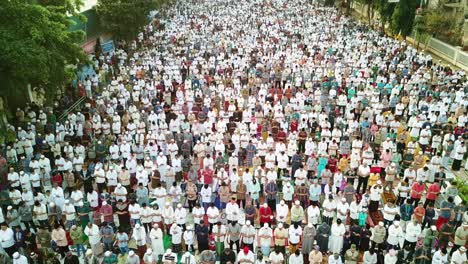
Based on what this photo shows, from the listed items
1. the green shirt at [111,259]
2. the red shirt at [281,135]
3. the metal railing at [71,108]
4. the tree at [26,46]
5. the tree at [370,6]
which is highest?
the tree at [26,46]

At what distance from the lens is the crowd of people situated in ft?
32.7

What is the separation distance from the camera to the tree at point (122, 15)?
25.7 meters

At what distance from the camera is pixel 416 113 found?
16.5 metres

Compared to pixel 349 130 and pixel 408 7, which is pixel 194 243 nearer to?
pixel 349 130

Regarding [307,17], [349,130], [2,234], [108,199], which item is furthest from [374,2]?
[2,234]

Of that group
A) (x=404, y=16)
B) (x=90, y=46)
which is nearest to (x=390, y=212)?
(x=90, y=46)

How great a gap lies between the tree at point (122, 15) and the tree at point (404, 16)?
1633 centimetres

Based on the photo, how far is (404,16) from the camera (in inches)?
1134

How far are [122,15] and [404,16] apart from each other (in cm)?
1813

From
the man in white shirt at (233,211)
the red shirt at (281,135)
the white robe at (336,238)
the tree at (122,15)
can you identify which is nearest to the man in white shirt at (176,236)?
the man in white shirt at (233,211)

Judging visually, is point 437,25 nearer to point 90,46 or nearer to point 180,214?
point 90,46

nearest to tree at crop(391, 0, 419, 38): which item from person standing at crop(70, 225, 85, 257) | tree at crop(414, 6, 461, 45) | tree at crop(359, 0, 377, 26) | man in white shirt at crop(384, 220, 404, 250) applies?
tree at crop(414, 6, 461, 45)

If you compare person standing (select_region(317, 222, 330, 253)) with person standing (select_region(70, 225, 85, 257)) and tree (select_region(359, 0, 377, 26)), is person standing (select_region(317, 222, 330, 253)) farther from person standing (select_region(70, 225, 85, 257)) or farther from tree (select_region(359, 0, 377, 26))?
tree (select_region(359, 0, 377, 26))

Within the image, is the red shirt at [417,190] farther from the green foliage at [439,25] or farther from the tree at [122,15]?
the tree at [122,15]
